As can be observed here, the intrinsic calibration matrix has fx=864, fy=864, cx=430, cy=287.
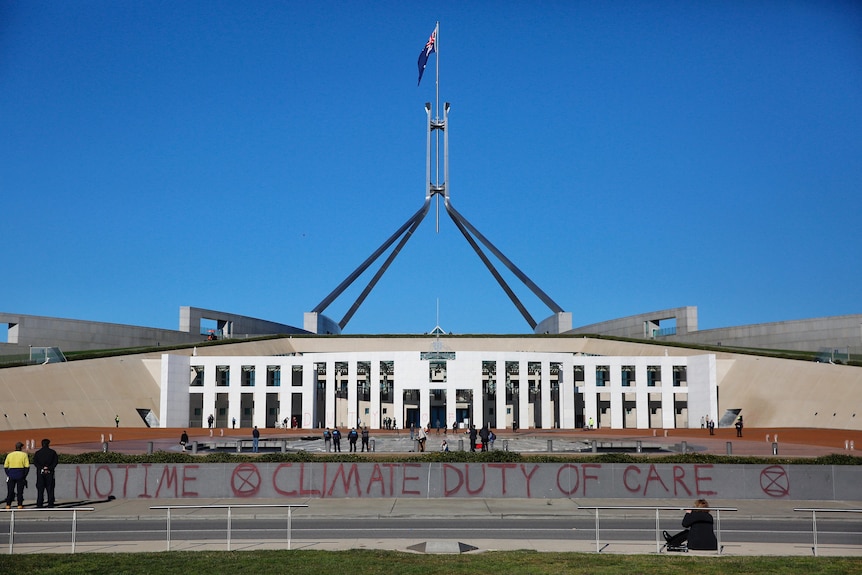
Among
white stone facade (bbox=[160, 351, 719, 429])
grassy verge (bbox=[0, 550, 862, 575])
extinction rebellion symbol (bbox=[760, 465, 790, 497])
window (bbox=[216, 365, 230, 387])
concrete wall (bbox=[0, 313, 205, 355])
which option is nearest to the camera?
grassy verge (bbox=[0, 550, 862, 575])

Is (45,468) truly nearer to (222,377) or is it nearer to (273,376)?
(273,376)

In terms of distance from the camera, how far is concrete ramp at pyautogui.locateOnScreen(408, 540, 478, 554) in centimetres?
1452

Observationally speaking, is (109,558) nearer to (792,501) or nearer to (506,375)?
(792,501)

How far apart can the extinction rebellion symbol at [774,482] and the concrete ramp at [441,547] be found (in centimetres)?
1138

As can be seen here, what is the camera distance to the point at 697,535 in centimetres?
1446

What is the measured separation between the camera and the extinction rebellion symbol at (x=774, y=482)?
2317cm

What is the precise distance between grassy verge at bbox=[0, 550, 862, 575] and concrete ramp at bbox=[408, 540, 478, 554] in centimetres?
61

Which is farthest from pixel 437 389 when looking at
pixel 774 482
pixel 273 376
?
pixel 774 482

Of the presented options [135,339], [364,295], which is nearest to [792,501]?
[135,339]

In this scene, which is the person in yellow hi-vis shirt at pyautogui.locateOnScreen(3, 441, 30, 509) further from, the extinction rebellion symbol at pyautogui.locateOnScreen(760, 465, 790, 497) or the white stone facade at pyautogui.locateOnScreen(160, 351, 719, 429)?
the white stone facade at pyautogui.locateOnScreen(160, 351, 719, 429)

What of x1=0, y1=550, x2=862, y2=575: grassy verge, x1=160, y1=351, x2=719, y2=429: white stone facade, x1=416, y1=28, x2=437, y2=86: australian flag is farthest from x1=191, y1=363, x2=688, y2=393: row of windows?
x1=0, y1=550, x2=862, y2=575: grassy verge

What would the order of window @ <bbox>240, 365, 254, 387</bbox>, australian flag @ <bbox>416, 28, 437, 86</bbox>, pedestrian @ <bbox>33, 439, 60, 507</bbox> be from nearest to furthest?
1. pedestrian @ <bbox>33, 439, 60, 507</bbox>
2. window @ <bbox>240, 365, 254, 387</bbox>
3. australian flag @ <bbox>416, 28, 437, 86</bbox>

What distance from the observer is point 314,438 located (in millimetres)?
46656

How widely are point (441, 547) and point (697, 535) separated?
4297mm
